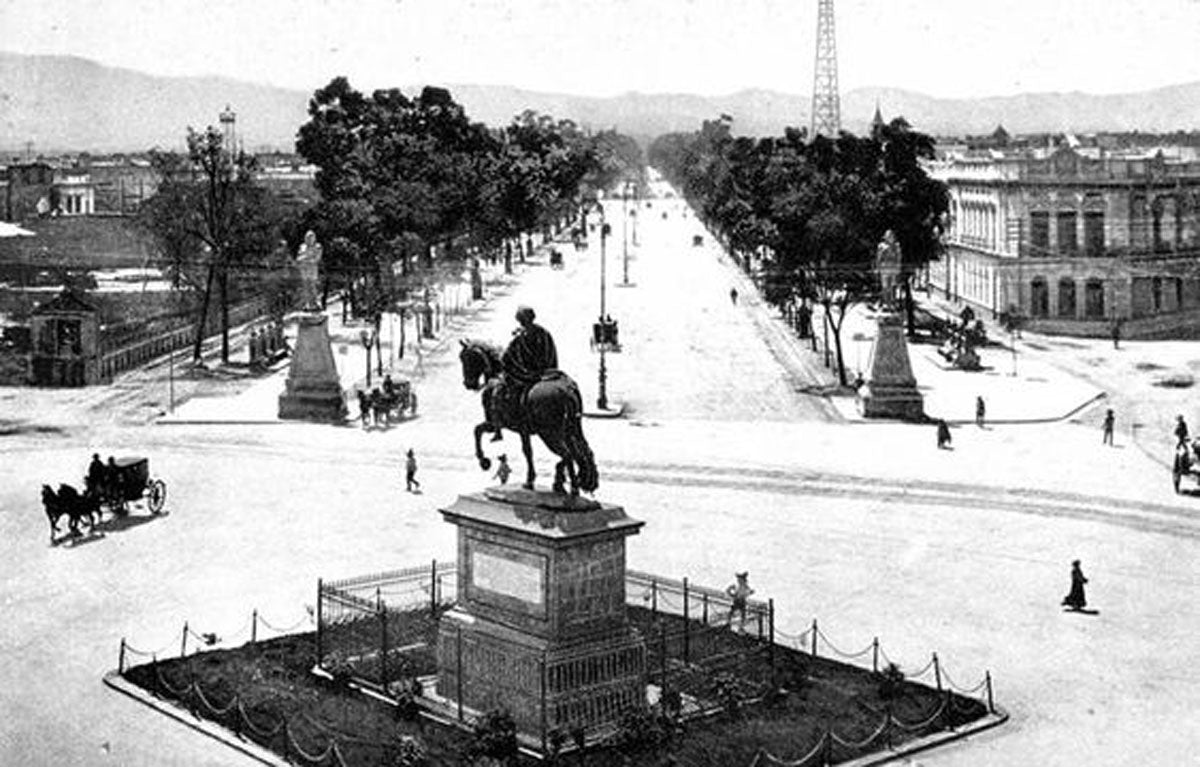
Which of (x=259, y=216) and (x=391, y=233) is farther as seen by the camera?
(x=391, y=233)

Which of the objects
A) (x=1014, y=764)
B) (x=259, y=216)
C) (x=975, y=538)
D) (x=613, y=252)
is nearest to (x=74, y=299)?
(x=259, y=216)

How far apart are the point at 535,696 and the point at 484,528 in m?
2.37

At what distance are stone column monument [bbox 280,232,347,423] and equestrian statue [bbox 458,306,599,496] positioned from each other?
28369mm

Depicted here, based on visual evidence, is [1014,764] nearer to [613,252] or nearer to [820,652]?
[820,652]

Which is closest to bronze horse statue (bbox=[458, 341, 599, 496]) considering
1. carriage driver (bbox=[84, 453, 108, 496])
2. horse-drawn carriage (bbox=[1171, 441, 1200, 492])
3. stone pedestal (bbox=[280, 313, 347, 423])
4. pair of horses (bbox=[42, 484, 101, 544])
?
pair of horses (bbox=[42, 484, 101, 544])

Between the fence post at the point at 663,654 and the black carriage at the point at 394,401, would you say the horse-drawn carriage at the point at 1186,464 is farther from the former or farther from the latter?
the black carriage at the point at 394,401

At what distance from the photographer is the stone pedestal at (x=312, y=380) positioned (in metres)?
49.7

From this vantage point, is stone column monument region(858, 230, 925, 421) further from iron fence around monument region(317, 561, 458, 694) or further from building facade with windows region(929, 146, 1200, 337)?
building facade with windows region(929, 146, 1200, 337)

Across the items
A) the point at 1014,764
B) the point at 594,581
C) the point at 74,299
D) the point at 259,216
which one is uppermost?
the point at 259,216

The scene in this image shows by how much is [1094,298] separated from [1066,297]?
1.39m

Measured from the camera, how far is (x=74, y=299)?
56.7 metres

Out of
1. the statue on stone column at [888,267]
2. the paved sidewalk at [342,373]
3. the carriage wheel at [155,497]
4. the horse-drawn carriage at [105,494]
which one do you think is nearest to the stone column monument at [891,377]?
the statue on stone column at [888,267]

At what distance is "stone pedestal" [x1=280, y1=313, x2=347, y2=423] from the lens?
163ft

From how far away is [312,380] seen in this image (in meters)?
49.9
